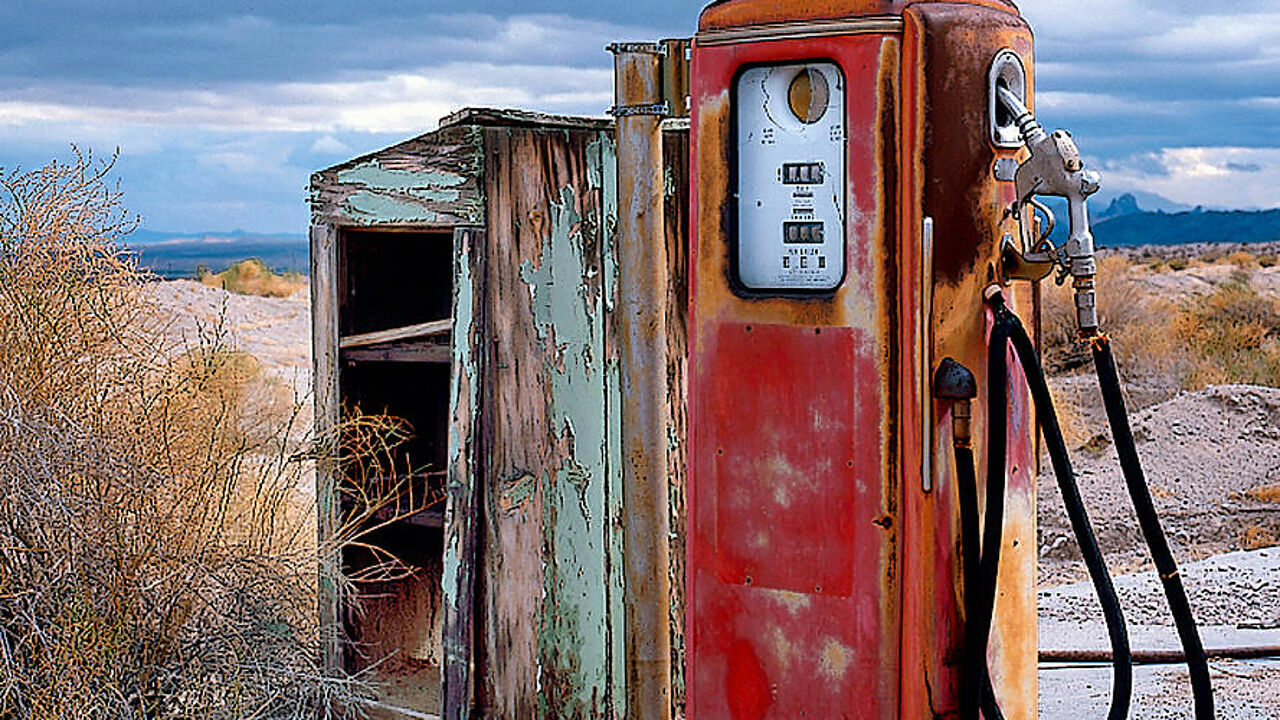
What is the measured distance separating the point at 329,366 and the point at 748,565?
2.06m

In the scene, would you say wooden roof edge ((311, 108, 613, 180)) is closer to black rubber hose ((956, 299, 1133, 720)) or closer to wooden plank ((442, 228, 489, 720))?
wooden plank ((442, 228, 489, 720))

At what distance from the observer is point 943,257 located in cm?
299

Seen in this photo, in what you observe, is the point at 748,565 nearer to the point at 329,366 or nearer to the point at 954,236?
the point at 954,236

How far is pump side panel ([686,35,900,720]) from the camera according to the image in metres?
2.99

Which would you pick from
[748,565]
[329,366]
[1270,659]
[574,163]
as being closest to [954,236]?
Answer: [748,565]

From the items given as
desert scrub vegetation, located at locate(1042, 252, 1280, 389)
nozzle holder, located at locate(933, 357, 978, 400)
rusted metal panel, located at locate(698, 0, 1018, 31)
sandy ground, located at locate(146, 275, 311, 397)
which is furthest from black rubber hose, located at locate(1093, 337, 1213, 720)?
sandy ground, located at locate(146, 275, 311, 397)

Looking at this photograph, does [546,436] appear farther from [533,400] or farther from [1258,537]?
[1258,537]

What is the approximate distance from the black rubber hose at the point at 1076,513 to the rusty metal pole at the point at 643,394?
2.90ft

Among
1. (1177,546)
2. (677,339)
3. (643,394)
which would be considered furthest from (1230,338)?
(643,394)

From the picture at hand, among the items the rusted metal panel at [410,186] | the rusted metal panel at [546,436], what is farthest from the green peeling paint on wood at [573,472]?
the rusted metal panel at [410,186]

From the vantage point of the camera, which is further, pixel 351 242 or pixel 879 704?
pixel 351 242

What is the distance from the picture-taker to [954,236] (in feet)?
9.84

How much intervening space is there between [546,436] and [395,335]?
74 centimetres

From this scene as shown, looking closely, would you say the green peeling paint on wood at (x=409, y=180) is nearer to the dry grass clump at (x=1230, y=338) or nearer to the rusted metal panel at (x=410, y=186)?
the rusted metal panel at (x=410, y=186)
